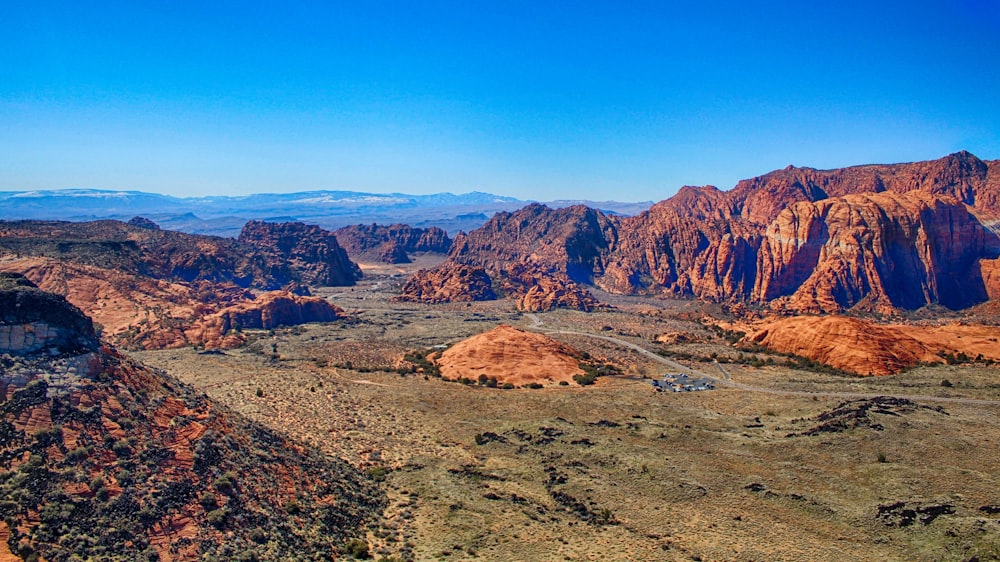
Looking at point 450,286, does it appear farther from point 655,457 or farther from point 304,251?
point 655,457

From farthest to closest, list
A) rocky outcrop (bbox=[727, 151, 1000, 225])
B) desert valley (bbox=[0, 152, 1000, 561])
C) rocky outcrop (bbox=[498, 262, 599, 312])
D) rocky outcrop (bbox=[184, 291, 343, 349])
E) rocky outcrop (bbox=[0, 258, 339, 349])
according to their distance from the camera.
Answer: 1. rocky outcrop (bbox=[727, 151, 1000, 225])
2. rocky outcrop (bbox=[498, 262, 599, 312])
3. rocky outcrop (bbox=[184, 291, 343, 349])
4. rocky outcrop (bbox=[0, 258, 339, 349])
5. desert valley (bbox=[0, 152, 1000, 561])

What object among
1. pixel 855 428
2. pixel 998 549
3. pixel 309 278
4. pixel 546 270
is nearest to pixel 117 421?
pixel 998 549

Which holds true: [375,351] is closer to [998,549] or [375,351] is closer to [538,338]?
[538,338]

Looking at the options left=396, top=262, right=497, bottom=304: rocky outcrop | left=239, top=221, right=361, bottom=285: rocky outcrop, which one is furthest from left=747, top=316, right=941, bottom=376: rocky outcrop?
left=239, top=221, right=361, bottom=285: rocky outcrop

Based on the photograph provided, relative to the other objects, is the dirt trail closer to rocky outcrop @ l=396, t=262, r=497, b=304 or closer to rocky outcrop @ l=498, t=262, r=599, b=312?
rocky outcrop @ l=498, t=262, r=599, b=312

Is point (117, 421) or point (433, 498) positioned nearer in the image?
point (117, 421)

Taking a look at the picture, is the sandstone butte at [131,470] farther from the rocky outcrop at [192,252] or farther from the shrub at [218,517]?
the rocky outcrop at [192,252]
